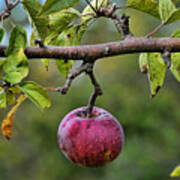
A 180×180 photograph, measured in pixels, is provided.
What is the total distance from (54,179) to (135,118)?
165 centimetres

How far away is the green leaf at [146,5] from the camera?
921 mm

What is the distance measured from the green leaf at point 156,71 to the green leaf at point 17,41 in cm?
34

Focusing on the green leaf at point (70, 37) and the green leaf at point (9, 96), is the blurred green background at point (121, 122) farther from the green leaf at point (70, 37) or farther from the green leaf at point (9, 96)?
the green leaf at point (9, 96)

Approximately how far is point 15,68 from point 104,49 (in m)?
0.19

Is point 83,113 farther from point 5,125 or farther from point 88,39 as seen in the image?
point 88,39

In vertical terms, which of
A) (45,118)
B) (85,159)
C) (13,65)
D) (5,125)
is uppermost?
(13,65)

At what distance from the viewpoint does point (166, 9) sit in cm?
86

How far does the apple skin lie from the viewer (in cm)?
103

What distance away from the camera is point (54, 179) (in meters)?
6.09

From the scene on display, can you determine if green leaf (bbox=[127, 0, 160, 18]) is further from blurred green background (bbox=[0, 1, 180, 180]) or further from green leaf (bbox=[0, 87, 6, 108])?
blurred green background (bbox=[0, 1, 180, 180])

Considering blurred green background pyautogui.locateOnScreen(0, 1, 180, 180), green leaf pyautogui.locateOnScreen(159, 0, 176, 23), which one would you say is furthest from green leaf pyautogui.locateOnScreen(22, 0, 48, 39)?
blurred green background pyautogui.locateOnScreen(0, 1, 180, 180)

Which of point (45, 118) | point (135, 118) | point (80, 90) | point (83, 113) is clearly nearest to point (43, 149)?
point (45, 118)

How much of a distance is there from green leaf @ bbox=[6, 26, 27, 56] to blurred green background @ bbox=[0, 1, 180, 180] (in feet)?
15.3

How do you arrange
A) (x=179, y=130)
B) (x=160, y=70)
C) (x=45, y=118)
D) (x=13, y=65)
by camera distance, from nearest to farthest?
(x=13, y=65) < (x=160, y=70) < (x=179, y=130) < (x=45, y=118)
